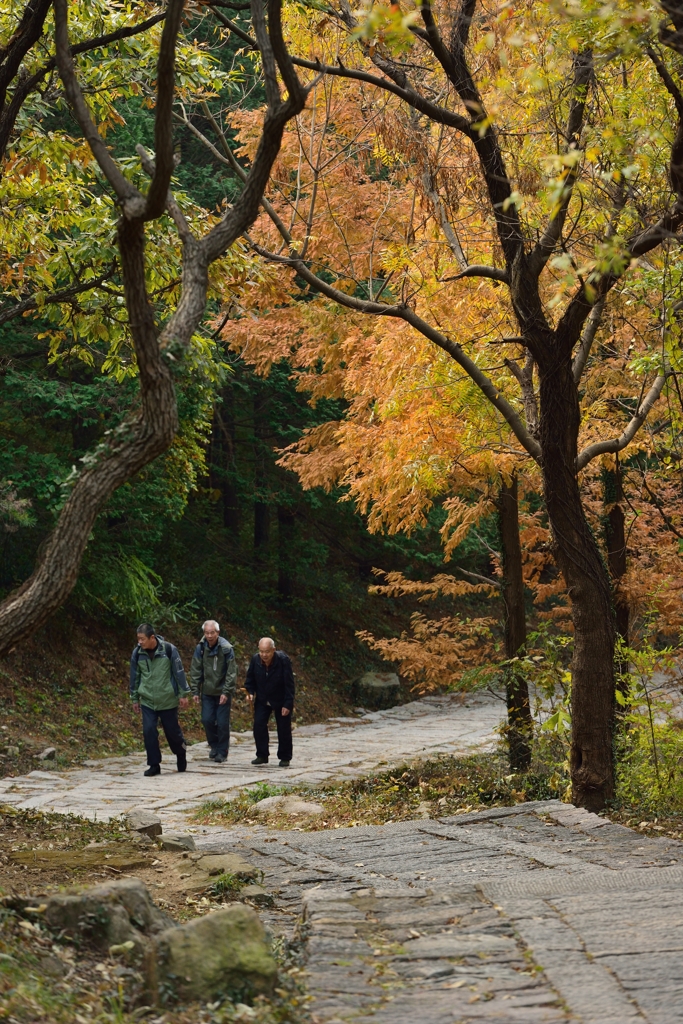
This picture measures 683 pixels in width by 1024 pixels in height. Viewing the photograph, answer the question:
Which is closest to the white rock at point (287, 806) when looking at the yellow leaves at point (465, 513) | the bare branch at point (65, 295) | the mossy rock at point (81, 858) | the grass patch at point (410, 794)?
the grass patch at point (410, 794)

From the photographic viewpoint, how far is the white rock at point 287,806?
1070cm

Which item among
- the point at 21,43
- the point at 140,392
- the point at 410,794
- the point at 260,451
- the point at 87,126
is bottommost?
the point at 410,794

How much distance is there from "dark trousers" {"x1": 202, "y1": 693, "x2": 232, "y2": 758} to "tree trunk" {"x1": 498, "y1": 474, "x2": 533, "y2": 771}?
411 cm

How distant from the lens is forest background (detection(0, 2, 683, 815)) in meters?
8.71

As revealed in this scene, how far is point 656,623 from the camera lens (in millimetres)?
12109

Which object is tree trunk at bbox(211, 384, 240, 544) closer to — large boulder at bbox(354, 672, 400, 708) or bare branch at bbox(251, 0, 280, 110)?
large boulder at bbox(354, 672, 400, 708)

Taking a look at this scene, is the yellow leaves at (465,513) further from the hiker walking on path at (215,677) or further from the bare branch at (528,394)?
the hiker walking on path at (215,677)

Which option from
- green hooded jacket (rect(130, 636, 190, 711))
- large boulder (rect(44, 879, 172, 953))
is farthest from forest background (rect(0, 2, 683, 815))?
green hooded jacket (rect(130, 636, 190, 711))

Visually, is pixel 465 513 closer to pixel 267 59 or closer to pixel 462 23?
pixel 462 23

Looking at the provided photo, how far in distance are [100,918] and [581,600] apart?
5305 millimetres

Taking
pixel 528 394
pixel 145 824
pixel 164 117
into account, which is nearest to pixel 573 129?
pixel 528 394

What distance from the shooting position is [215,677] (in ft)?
47.3

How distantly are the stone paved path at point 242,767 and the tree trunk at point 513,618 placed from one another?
2.59m

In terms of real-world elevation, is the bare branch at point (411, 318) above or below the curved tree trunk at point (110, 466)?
above
